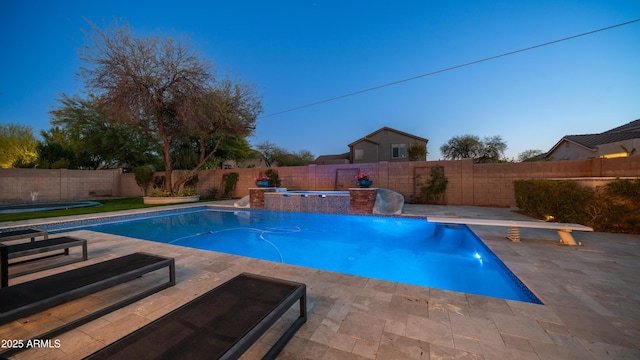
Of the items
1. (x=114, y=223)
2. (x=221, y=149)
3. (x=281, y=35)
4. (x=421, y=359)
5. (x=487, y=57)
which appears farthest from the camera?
(x=221, y=149)

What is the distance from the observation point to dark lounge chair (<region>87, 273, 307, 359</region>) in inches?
46.4

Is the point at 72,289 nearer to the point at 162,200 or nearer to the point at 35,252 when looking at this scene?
the point at 35,252

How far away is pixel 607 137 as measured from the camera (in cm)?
1661

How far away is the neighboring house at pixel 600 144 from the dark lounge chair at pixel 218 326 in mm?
20049

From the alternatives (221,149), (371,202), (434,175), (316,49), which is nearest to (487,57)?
(434,175)

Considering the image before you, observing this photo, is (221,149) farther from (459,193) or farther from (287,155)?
(459,193)

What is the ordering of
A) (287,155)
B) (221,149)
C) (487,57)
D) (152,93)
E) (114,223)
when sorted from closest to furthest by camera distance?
(114,223)
(487,57)
(152,93)
(221,149)
(287,155)

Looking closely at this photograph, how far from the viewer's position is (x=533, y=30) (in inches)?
316

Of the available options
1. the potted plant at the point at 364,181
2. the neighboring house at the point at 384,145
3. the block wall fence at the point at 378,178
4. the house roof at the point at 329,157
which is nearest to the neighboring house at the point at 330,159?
the house roof at the point at 329,157

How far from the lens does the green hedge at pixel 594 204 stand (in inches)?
185

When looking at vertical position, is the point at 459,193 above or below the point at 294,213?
above

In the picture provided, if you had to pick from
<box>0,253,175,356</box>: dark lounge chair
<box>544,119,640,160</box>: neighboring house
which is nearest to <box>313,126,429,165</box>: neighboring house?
<box>544,119,640,160</box>: neighboring house

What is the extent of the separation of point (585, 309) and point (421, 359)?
1.82 metres

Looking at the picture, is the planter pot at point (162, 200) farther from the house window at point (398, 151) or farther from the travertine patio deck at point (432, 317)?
the house window at point (398, 151)
